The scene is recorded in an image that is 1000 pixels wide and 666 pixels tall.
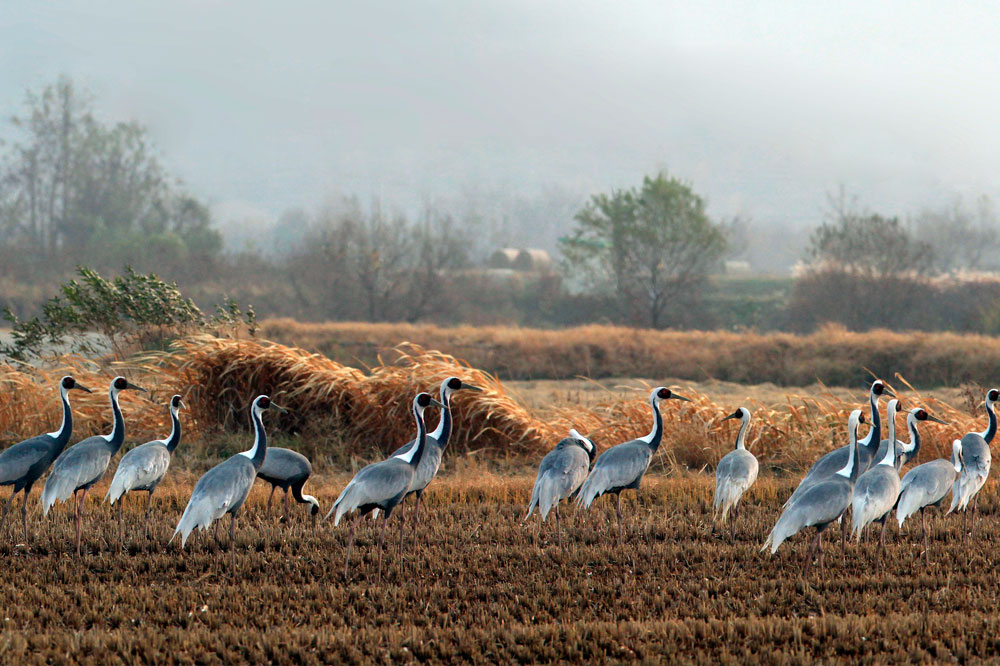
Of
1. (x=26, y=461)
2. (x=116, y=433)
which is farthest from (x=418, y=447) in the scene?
(x=26, y=461)

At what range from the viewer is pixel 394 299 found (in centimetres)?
4022

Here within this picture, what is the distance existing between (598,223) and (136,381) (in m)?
29.7

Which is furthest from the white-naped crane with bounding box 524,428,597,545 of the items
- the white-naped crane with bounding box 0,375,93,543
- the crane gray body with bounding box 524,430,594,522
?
the white-naped crane with bounding box 0,375,93,543

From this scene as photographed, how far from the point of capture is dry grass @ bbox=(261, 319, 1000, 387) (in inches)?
807

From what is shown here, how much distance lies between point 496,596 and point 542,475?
1.41m

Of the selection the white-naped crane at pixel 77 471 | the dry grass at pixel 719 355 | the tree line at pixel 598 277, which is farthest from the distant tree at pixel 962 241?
the white-naped crane at pixel 77 471

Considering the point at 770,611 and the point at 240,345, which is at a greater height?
the point at 240,345

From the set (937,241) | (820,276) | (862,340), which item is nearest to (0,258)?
(820,276)

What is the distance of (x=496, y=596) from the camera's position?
5.80m

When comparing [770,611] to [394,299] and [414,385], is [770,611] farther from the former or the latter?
[394,299]

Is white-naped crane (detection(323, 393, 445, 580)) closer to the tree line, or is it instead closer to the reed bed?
the reed bed

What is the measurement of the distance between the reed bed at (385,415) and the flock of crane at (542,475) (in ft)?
10.4

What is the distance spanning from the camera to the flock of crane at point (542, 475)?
6227 mm

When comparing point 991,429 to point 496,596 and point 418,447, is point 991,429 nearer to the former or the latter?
point 496,596
